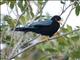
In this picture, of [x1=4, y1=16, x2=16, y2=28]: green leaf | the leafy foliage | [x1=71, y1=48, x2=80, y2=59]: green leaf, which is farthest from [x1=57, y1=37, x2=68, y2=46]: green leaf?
[x1=4, y1=16, x2=16, y2=28]: green leaf

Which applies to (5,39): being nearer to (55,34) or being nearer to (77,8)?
(55,34)

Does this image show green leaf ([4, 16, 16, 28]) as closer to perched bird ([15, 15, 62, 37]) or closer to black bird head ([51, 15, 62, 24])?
perched bird ([15, 15, 62, 37])

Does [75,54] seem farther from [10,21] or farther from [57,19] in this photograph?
[10,21]

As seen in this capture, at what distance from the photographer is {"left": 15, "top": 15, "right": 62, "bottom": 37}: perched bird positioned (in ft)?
8.32

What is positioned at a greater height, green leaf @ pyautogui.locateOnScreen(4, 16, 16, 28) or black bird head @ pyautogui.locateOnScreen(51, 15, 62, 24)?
green leaf @ pyautogui.locateOnScreen(4, 16, 16, 28)

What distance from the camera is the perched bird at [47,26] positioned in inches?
99.9

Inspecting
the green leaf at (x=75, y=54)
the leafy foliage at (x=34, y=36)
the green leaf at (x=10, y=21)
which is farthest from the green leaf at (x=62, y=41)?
the green leaf at (x=10, y=21)

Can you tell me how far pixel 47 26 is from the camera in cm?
270

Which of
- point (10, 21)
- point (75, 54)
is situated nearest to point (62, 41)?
point (75, 54)

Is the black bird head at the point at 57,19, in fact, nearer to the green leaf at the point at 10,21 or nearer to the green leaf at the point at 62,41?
the green leaf at the point at 62,41

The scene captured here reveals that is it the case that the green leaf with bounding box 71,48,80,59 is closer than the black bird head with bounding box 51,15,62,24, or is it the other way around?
the green leaf with bounding box 71,48,80,59

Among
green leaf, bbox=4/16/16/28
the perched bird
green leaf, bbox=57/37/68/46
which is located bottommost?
green leaf, bbox=57/37/68/46

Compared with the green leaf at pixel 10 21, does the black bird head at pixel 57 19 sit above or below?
below

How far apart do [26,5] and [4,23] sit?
227mm
